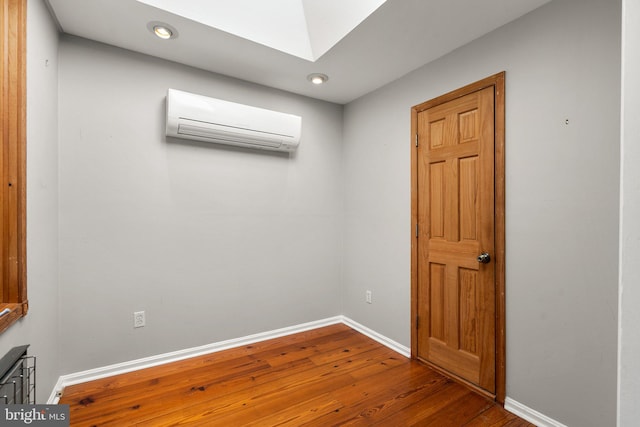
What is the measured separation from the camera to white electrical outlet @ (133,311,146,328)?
2273 mm

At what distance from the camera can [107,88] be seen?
216cm

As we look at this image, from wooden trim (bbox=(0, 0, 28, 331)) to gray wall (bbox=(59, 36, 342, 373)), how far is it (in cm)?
71

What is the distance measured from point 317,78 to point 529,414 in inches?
110

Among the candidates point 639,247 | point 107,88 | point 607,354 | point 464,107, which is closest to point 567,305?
point 607,354

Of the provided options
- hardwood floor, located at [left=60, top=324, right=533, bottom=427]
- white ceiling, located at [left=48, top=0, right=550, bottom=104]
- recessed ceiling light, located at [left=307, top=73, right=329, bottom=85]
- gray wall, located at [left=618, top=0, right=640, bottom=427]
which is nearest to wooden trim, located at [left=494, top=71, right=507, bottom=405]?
hardwood floor, located at [left=60, top=324, right=533, bottom=427]

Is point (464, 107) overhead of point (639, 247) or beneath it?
overhead

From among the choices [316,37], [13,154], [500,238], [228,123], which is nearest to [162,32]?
[228,123]

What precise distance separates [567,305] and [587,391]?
0.42 meters

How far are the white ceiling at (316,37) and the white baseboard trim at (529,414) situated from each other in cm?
232

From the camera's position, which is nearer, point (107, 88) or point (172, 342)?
point (107, 88)

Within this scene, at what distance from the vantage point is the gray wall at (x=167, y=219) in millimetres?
2090

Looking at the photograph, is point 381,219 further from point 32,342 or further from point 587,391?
point 32,342

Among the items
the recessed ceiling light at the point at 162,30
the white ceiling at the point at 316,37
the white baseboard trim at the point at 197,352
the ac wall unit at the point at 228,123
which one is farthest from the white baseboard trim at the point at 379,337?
the recessed ceiling light at the point at 162,30

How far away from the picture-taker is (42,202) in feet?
5.64
